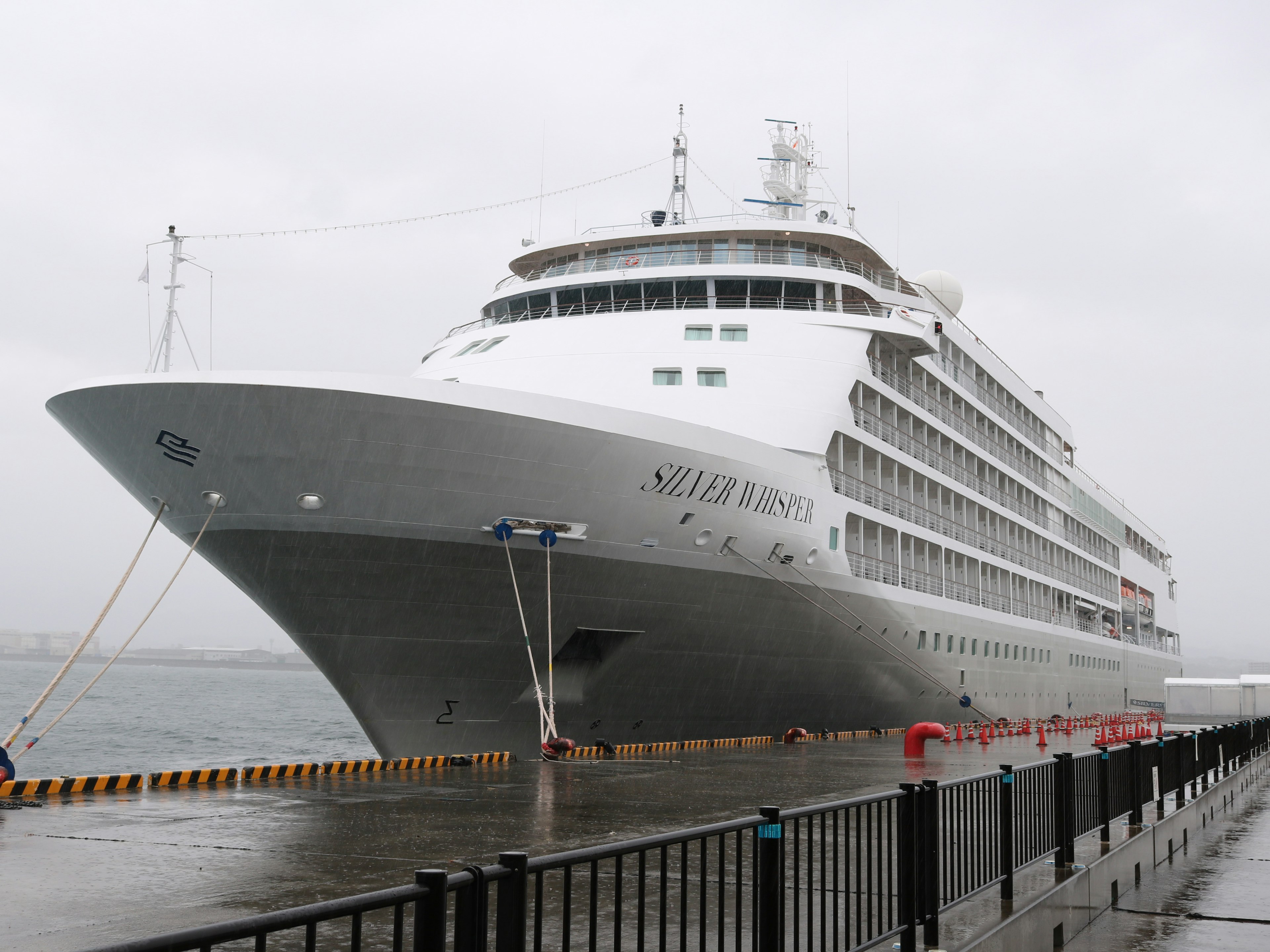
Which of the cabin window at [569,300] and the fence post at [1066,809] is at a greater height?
the cabin window at [569,300]

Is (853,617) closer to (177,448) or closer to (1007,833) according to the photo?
(177,448)

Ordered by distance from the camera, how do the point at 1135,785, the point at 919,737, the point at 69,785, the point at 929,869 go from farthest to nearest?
1. the point at 919,737
2. the point at 69,785
3. the point at 1135,785
4. the point at 929,869

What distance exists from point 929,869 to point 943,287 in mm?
34338

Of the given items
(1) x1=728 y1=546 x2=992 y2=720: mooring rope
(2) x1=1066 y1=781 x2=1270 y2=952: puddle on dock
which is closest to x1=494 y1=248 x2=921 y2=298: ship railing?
(1) x1=728 y1=546 x2=992 y2=720: mooring rope

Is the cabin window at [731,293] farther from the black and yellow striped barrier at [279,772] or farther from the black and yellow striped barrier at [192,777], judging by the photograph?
the black and yellow striped barrier at [192,777]

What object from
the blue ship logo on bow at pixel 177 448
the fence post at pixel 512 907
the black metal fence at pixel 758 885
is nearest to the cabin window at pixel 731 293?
the blue ship logo on bow at pixel 177 448

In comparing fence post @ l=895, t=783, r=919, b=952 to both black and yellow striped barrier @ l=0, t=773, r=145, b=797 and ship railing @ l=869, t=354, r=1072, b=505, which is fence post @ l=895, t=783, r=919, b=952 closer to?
black and yellow striped barrier @ l=0, t=773, r=145, b=797

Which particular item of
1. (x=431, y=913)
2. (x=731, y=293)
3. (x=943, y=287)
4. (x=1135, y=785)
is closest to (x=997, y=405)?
(x=943, y=287)

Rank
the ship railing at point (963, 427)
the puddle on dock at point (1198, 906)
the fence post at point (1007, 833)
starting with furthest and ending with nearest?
the ship railing at point (963, 427) → the puddle on dock at point (1198, 906) → the fence post at point (1007, 833)

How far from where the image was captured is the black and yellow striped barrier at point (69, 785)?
10297mm

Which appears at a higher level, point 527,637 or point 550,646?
point 527,637

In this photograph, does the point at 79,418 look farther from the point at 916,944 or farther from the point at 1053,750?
the point at 1053,750

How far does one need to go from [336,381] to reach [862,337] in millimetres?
12593

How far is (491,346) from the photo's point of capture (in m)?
23.2
